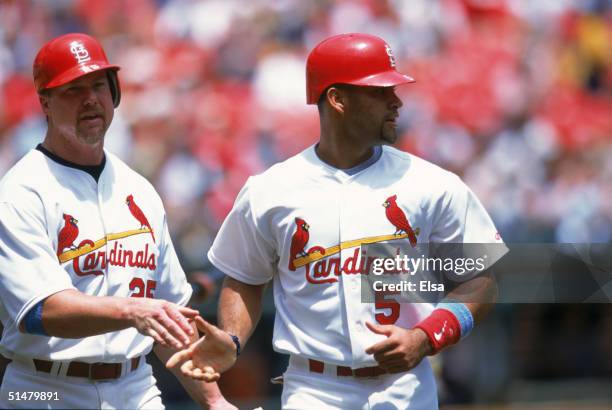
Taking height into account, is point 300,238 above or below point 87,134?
below

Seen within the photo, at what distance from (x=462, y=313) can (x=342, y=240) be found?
0.50 m

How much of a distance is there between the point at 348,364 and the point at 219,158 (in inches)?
230

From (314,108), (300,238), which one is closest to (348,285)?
(300,238)

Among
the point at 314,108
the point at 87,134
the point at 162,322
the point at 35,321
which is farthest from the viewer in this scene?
the point at 314,108

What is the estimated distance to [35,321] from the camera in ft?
11.5

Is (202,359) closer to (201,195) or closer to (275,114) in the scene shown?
(201,195)

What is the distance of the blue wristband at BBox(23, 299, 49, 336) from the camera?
3502 millimetres

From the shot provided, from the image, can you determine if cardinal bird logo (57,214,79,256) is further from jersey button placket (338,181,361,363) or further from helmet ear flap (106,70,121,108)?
jersey button placket (338,181,361,363)

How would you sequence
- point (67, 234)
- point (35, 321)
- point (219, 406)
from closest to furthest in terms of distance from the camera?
1. point (35, 321)
2. point (67, 234)
3. point (219, 406)

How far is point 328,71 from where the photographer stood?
3.97 meters

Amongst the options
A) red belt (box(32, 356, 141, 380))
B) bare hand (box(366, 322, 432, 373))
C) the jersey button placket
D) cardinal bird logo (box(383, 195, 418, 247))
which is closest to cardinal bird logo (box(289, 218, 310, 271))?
the jersey button placket

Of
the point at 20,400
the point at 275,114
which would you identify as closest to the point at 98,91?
the point at 20,400

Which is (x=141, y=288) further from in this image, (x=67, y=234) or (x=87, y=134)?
(x=87, y=134)

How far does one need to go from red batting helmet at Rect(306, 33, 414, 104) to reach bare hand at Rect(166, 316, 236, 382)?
1004 mm
